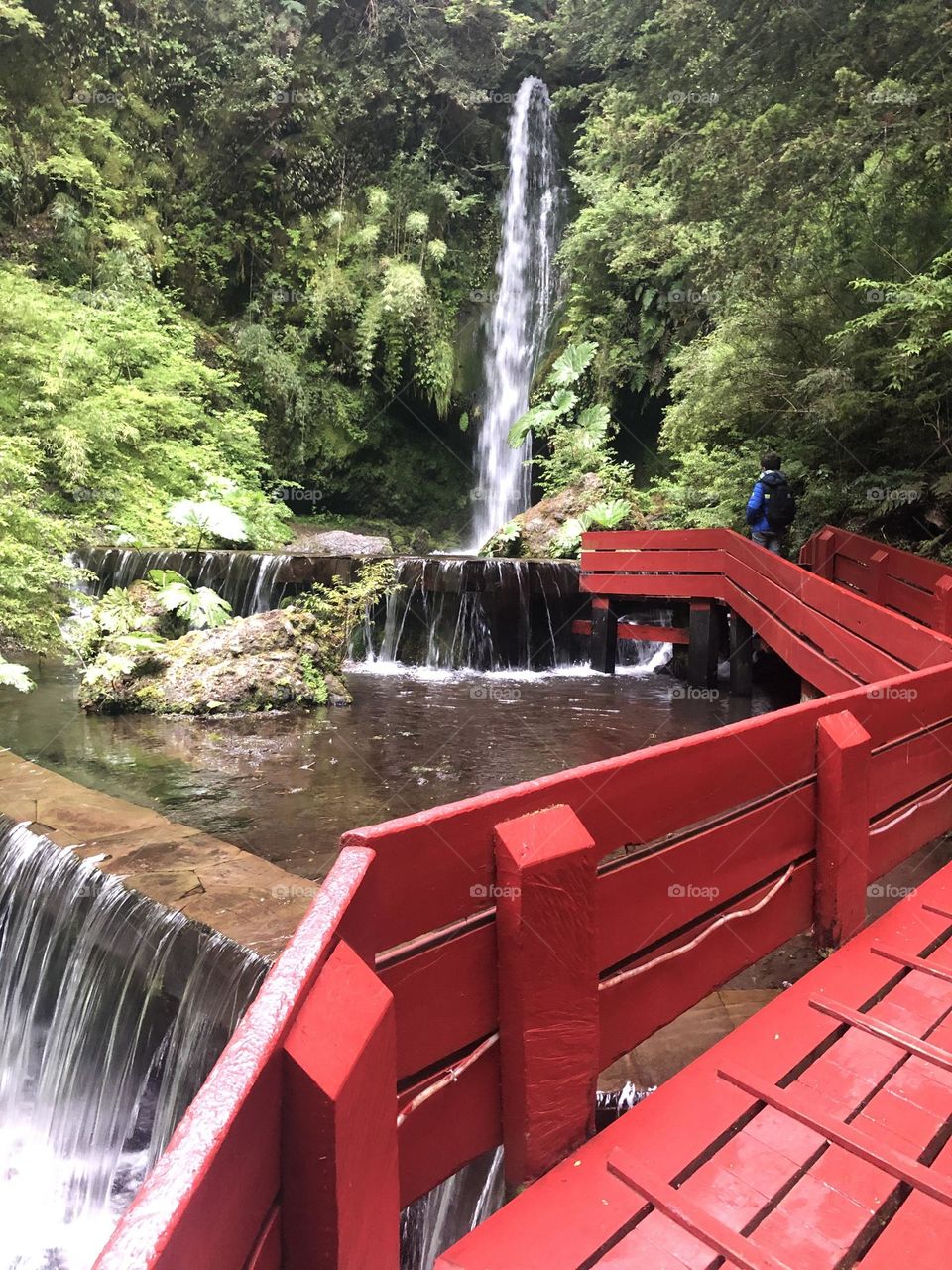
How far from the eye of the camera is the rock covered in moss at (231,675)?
888cm

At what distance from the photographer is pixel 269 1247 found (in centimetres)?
119

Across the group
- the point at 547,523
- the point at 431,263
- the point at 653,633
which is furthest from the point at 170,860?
the point at 431,263

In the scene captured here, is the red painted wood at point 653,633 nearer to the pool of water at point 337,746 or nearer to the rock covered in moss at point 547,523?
the pool of water at point 337,746

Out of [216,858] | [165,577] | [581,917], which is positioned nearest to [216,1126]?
[581,917]

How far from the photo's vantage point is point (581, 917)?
6.80 feet

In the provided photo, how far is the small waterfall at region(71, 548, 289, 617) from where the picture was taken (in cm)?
1302

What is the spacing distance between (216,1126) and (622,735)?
294 inches

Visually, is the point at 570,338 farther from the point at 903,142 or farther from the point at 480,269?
the point at 903,142

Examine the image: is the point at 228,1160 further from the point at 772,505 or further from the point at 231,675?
the point at 772,505

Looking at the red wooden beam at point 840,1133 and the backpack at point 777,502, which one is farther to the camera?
the backpack at point 777,502

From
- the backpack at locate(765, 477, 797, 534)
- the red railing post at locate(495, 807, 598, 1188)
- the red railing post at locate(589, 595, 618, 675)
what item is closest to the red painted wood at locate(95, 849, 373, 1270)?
the red railing post at locate(495, 807, 598, 1188)

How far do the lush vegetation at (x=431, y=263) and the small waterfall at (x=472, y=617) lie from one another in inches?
128

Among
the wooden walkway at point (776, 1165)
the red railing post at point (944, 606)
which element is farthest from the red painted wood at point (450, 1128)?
the red railing post at point (944, 606)

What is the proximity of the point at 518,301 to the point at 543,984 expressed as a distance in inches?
971
